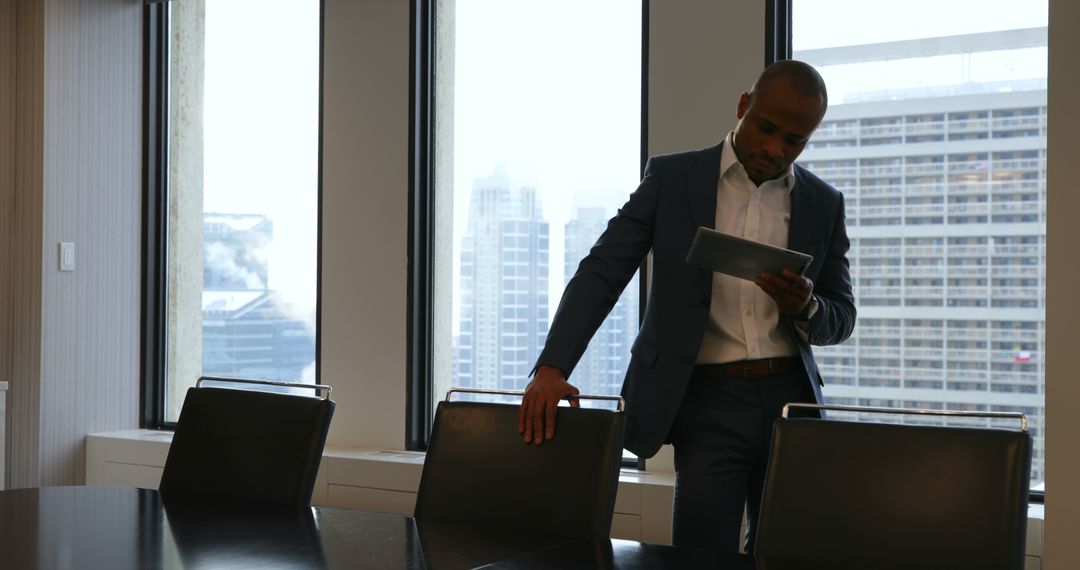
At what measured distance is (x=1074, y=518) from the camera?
250cm

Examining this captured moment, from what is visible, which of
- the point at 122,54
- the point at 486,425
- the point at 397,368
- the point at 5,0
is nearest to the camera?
the point at 486,425

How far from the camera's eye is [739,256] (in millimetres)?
1859

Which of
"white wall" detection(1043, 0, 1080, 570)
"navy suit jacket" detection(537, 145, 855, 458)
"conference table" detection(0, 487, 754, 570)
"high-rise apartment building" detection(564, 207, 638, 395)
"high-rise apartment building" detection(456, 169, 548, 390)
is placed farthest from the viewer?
"high-rise apartment building" detection(456, 169, 548, 390)

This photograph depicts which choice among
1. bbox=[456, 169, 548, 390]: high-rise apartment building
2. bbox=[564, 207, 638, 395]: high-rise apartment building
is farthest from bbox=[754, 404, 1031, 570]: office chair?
bbox=[456, 169, 548, 390]: high-rise apartment building

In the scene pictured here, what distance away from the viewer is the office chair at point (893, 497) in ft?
5.14

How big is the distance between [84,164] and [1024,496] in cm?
392

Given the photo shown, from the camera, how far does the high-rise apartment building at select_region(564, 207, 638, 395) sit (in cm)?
363

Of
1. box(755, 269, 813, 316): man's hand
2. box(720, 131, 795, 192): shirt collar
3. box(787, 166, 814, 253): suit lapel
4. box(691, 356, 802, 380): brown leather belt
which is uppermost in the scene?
box(720, 131, 795, 192): shirt collar

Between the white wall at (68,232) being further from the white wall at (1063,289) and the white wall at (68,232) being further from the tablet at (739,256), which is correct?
the white wall at (1063,289)

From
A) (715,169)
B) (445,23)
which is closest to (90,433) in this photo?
(445,23)

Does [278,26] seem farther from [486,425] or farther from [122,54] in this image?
[486,425]

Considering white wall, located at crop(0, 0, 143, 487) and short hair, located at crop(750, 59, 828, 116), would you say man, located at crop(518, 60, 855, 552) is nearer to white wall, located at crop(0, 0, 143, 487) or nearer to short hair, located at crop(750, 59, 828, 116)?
short hair, located at crop(750, 59, 828, 116)

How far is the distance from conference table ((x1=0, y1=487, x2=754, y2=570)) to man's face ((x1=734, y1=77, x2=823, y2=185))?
821 mm

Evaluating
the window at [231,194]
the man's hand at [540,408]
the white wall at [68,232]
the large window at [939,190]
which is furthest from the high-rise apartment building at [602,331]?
the white wall at [68,232]
